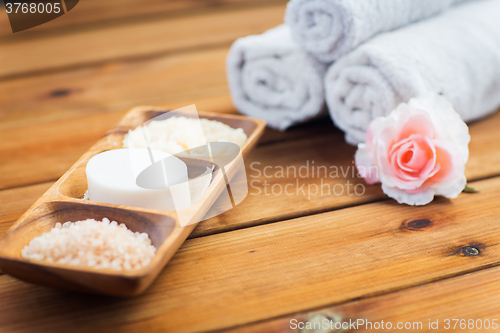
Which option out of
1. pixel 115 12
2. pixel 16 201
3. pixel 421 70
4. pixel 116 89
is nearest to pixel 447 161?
pixel 421 70

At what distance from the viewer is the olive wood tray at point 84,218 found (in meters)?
0.31

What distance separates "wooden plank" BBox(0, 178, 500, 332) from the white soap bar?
0.05 metres

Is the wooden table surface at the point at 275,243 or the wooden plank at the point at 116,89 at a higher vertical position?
the wooden plank at the point at 116,89

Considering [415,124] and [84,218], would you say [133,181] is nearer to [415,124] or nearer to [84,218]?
[84,218]

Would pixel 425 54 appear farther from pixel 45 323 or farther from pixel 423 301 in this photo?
pixel 45 323

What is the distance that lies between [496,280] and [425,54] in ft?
0.98

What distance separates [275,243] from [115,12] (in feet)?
3.47

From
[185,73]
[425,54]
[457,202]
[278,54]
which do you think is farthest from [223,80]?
[457,202]

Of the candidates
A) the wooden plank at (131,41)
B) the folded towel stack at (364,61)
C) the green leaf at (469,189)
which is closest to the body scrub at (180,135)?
the folded towel stack at (364,61)

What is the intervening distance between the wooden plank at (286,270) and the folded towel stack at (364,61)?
150mm

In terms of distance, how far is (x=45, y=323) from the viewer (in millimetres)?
338

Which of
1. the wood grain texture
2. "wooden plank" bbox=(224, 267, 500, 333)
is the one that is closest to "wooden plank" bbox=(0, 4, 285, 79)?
the wood grain texture

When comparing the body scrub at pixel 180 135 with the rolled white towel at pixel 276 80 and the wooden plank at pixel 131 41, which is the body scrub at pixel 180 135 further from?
the wooden plank at pixel 131 41

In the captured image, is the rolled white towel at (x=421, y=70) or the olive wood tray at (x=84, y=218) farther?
the rolled white towel at (x=421, y=70)
